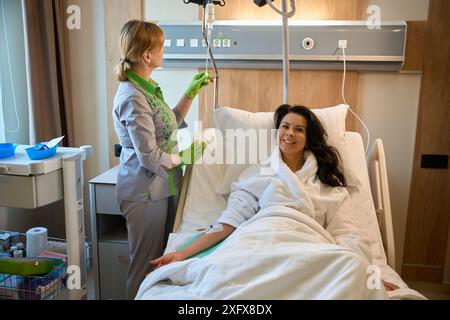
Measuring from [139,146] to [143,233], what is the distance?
412mm

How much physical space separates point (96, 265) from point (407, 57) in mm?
Answer: 1896

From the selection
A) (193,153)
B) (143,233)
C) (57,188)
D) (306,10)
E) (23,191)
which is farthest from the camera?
(306,10)

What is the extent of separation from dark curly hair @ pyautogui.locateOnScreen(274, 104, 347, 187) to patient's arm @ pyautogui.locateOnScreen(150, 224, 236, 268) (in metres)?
0.46

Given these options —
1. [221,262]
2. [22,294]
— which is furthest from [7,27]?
[221,262]

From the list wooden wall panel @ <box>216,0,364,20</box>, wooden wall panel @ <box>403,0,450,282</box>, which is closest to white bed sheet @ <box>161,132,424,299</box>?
wooden wall panel @ <box>403,0,450,282</box>

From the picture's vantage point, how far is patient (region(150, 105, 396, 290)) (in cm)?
166

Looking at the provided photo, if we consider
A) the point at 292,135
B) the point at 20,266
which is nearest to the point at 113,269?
the point at 20,266

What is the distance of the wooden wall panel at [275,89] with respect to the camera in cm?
231

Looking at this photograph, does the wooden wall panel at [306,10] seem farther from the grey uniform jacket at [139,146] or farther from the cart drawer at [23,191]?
the cart drawer at [23,191]

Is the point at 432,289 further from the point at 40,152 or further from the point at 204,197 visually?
the point at 40,152

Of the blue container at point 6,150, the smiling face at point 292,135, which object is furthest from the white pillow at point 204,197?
the blue container at point 6,150

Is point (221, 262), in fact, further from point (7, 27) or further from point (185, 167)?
point (7, 27)

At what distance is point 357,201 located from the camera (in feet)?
6.00

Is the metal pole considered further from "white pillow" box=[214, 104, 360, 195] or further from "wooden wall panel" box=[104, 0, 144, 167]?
"wooden wall panel" box=[104, 0, 144, 167]
